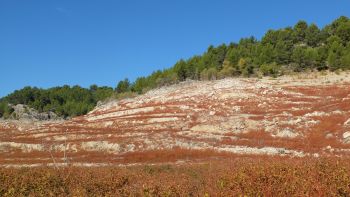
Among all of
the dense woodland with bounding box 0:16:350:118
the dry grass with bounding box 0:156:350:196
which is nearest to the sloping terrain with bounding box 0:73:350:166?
the dry grass with bounding box 0:156:350:196

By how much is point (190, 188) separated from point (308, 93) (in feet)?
286

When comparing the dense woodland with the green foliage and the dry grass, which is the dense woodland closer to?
the green foliage

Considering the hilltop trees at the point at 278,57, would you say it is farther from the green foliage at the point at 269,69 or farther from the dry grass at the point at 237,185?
the dry grass at the point at 237,185

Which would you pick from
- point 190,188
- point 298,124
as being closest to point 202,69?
point 298,124

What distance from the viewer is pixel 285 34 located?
530ft

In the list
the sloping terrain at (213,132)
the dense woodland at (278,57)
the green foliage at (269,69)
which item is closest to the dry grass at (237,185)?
the sloping terrain at (213,132)

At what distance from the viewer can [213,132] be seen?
68.5 m

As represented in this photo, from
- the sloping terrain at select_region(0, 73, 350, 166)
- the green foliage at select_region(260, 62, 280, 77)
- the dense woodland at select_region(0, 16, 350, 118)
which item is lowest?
the sloping terrain at select_region(0, 73, 350, 166)

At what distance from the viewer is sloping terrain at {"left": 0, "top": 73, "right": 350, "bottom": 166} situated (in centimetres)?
5284

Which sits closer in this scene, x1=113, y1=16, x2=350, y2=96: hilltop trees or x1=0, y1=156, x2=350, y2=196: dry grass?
x1=0, y1=156, x2=350, y2=196: dry grass

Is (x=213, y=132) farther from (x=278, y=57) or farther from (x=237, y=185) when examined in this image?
(x=278, y=57)

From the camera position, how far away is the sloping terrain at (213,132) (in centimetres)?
5284

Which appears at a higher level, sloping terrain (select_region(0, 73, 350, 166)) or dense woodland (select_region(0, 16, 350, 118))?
dense woodland (select_region(0, 16, 350, 118))

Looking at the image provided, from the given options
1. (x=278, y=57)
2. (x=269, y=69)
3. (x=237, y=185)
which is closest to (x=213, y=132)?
(x=237, y=185)
